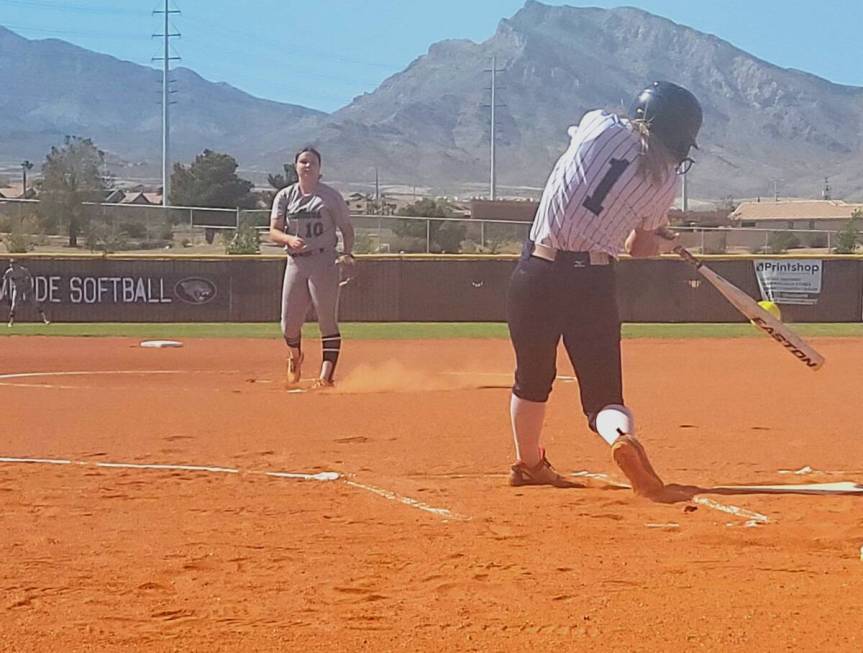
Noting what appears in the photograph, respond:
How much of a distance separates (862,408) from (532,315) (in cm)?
464

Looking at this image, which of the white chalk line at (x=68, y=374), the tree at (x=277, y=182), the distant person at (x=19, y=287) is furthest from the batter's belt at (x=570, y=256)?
the tree at (x=277, y=182)

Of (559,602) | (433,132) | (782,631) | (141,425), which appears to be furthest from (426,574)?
(433,132)

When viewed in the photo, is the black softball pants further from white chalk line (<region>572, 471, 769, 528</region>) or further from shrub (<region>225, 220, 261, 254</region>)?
shrub (<region>225, 220, 261, 254</region>)

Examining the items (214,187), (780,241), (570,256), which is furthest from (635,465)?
(214,187)

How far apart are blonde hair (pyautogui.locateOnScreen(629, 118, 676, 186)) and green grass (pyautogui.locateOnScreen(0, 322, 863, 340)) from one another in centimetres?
1575

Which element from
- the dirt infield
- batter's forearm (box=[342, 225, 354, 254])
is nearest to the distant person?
batter's forearm (box=[342, 225, 354, 254])

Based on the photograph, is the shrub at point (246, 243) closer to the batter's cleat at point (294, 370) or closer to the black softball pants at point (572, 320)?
the batter's cleat at point (294, 370)

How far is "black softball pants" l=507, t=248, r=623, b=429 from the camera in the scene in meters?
5.54

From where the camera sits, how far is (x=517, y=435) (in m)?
5.81

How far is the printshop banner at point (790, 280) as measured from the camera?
29203 millimetres

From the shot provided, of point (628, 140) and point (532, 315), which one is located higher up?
point (628, 140)

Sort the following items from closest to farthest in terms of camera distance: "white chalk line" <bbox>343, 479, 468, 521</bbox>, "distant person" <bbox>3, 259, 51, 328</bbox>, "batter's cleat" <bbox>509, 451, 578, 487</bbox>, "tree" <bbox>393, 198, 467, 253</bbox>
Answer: "white chalk line" <bbox>343, 479, 468, 521</bbox> < "batter's cleat" <bbox>509, 451, 578, 487</bbox> < "distant person" <bbox>3, 259, 51, 328</bbox> < "tree" <bbox>393, 198, 467, 253</bbox>

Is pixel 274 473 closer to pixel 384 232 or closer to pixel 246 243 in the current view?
pixel 246 243

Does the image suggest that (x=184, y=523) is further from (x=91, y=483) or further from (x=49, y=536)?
(x=91, y=483)
